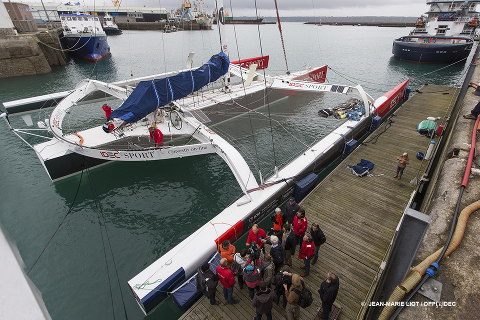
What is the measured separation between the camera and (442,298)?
3.65 m

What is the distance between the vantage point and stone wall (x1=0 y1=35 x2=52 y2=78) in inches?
875

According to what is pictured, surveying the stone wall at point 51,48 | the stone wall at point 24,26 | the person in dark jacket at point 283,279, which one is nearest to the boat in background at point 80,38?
the stone wall at point 51,48

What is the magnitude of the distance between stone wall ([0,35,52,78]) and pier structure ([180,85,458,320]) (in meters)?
28.8

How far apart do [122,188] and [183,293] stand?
522 centimetres

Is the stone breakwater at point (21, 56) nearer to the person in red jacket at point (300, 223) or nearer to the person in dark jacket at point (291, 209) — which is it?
the person in dark jacket at point (291, 209)

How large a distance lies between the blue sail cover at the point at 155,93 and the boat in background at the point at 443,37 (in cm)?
3025

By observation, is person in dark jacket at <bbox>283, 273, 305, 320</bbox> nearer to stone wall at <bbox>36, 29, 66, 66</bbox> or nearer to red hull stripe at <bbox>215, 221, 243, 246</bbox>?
red hull stripe at <bbox>215, 221, 243, 246</bbox>

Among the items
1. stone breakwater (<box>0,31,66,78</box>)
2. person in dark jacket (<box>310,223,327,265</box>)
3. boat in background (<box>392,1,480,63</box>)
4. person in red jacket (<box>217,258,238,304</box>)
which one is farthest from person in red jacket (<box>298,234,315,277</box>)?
boat in background (<box>392,1,480,63</box>)

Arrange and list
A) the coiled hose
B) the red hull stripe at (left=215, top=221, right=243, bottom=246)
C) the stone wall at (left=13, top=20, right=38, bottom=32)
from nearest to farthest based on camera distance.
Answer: the coiled hose → the red hull stripe at (left=215, top=221, right=243, bottom=246) → the stone wall at (left=13, top=20, right=38, bottom=32)

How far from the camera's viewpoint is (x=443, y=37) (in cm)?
2931

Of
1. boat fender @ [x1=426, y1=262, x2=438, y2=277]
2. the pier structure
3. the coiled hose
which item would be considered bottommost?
the pier structure

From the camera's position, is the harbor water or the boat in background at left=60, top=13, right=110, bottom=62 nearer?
the harbor water

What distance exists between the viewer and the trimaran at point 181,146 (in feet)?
18.3

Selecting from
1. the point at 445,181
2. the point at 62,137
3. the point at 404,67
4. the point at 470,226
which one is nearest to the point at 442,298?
the point at 470,226
